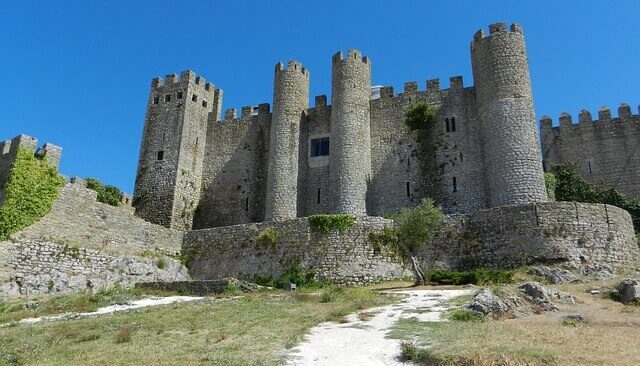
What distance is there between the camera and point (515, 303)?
681 inches

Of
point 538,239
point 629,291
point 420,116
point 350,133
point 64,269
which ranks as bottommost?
point 629,291

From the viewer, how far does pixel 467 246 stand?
27062 mm

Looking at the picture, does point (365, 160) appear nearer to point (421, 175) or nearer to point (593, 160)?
A: point (421, 175)

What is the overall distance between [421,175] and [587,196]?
454 inches

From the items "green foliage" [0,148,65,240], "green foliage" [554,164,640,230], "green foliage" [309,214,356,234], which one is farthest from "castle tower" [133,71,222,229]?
"green foliage" [554,164,640,230]

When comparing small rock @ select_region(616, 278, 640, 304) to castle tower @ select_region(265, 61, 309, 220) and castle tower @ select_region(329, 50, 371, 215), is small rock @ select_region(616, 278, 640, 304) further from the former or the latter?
castle tower @ select_region(265, 61, 309, 220)

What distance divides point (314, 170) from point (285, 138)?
113 inches

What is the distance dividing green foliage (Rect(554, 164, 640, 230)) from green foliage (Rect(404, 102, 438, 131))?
32.9 feet

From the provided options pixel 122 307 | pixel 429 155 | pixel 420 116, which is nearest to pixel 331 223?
pixel 429 155

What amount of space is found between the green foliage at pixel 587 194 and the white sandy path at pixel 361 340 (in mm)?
22300

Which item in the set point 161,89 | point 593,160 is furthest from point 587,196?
point 161,89

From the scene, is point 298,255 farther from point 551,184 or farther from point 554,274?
point 551,184

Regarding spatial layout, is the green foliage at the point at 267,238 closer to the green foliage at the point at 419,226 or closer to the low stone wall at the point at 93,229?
the low stone wall at the point at 93,229

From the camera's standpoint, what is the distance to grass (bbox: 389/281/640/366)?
37.3 feet
